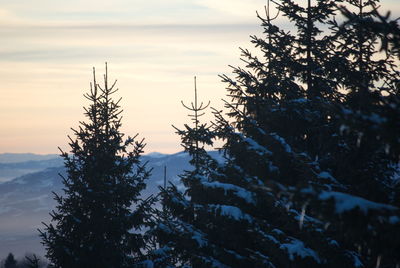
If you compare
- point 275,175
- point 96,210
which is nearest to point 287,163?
point 275,175

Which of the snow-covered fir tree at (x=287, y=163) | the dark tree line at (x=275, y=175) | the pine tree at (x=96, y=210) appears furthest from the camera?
Result: the pine tree at (x=96, y=210)

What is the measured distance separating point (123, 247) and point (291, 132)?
25.1 ft

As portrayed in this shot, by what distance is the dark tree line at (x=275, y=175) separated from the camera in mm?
5555

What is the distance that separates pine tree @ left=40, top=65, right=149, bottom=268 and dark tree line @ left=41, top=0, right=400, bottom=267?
0.14 feet

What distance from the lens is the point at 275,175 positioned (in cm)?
1254

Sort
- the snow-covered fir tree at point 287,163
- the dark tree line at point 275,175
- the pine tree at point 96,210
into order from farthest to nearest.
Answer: the pine tree at point 96,210 → the snow-covered fir tree at point 287,163 → the dark tree line at point 275,175

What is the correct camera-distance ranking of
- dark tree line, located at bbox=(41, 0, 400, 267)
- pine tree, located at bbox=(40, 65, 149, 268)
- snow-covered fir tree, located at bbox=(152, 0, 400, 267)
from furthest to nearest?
pine tree, located at bbox=(40, 65, 149, 268) → snow-covered fir tree, located at bbox=(152, 0, 400, 267) → dark tree line, located at bbox=(41, 0, 400, 267)

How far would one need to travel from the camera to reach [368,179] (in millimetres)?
11133

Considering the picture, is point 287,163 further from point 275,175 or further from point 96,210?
point 96,210

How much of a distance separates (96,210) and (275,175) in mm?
7625

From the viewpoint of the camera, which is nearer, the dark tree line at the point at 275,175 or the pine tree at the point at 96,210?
the dark tree line at the point at 275,175

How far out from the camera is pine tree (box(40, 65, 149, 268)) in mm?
16984

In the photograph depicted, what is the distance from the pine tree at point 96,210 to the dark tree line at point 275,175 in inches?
1.7

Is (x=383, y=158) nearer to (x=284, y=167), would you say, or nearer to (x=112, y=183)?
(x=284, y=167)
